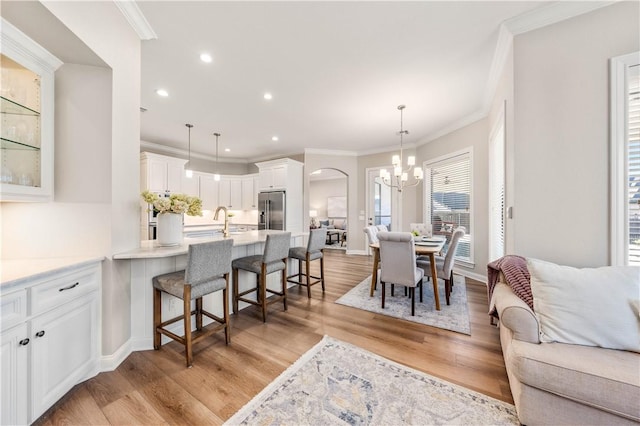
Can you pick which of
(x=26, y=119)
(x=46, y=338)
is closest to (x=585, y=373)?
(x=46, y=338)

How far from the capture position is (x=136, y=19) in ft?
6.48

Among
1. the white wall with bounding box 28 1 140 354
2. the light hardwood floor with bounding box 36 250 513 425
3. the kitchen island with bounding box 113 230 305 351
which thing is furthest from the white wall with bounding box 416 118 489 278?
the white wall with bounding box 28 1 140 354

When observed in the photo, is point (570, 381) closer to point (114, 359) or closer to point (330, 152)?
point (114, 359)

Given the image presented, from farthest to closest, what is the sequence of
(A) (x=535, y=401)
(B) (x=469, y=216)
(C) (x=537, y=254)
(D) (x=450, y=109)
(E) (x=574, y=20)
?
1. (B) (x=469, y=216)
2. (D) (x=450, y=109)
3. (C) (x=537, y=254)
4. (E) (x=574, y=20)
5. (A) (x=535, y=401)

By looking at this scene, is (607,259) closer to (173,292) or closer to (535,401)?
(535,401)

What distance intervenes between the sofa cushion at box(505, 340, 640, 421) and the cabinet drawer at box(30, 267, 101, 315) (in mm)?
2705

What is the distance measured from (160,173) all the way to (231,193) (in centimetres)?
189

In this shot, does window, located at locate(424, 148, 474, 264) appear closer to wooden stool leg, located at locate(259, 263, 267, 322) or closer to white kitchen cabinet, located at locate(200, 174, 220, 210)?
wooden stool leg, located at locate(259, 263, 267, 322)

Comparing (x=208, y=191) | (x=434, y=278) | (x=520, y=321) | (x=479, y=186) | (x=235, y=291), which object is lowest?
(x=235, y=291)

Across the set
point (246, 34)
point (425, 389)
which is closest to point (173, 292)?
point (425, 389)

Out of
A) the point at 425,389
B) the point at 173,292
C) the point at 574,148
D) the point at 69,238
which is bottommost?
the point at 425,389

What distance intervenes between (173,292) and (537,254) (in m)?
3.08

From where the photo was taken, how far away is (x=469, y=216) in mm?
4293

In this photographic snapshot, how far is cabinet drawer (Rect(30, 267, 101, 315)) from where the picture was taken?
4.39 ft
